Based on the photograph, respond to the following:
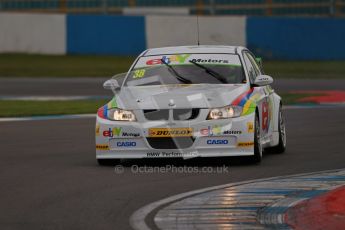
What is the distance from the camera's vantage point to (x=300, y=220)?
8688 millimetres

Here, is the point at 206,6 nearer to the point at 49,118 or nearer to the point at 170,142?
the point at 49,118

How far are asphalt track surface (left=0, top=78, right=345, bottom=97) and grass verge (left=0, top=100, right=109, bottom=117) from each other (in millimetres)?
2415

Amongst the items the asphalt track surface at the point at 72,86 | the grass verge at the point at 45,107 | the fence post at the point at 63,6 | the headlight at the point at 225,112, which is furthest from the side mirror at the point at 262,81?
the fence post at the point at 63,6

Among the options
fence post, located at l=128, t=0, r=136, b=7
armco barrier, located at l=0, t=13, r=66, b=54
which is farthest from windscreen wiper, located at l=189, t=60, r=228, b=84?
fence post, located at l=128, t=0, r=136, b=7

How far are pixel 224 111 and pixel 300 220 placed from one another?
3.66 m

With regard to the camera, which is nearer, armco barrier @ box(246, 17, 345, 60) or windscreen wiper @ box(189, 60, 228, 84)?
windscreen wiper @ box(189, 60, 228, 84)

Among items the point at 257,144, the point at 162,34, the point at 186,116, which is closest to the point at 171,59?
the point at 186,116

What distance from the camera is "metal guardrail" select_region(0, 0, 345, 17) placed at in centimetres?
3384

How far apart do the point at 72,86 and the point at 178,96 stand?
1565 cm

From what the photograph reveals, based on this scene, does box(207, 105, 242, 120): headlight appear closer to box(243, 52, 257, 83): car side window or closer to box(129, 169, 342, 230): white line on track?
box(129, 169, 342, 230): white line on track

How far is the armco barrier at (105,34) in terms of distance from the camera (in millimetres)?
35062

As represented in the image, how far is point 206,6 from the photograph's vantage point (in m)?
35.8

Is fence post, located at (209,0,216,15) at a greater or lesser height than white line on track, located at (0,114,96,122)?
Answer: greater

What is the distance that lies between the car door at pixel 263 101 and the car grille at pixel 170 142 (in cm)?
116
